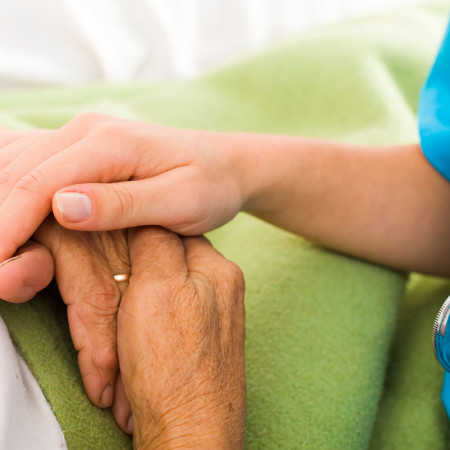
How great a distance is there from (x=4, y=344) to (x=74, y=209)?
0.14 metres

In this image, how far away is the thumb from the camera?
523mm

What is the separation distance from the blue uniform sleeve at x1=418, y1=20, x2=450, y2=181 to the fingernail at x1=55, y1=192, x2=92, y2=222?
1.70ft

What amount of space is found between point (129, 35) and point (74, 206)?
134 centimetres

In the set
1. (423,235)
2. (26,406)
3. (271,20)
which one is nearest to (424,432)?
(423,235)

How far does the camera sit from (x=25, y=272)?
0.50 meters

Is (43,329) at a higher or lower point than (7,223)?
lower

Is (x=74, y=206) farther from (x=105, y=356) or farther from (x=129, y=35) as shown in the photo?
(x=129, y=35)

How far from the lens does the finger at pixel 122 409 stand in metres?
0.57

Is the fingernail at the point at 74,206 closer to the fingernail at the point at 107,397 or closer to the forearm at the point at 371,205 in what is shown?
the fingernail at the point at 107,397

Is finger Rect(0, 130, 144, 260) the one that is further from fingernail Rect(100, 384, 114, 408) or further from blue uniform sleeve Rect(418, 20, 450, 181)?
blue uniform sleeve Rect(418, 20, 450, 181)

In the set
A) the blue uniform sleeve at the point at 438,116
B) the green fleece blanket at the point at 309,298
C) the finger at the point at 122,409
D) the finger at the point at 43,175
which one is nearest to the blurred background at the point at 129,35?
the green fleece blanket at the point at 309,298

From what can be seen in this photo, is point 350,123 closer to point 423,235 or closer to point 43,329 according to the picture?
point 423,235

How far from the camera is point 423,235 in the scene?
0.83 metres

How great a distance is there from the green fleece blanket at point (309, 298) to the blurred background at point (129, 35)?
37 centimetres
